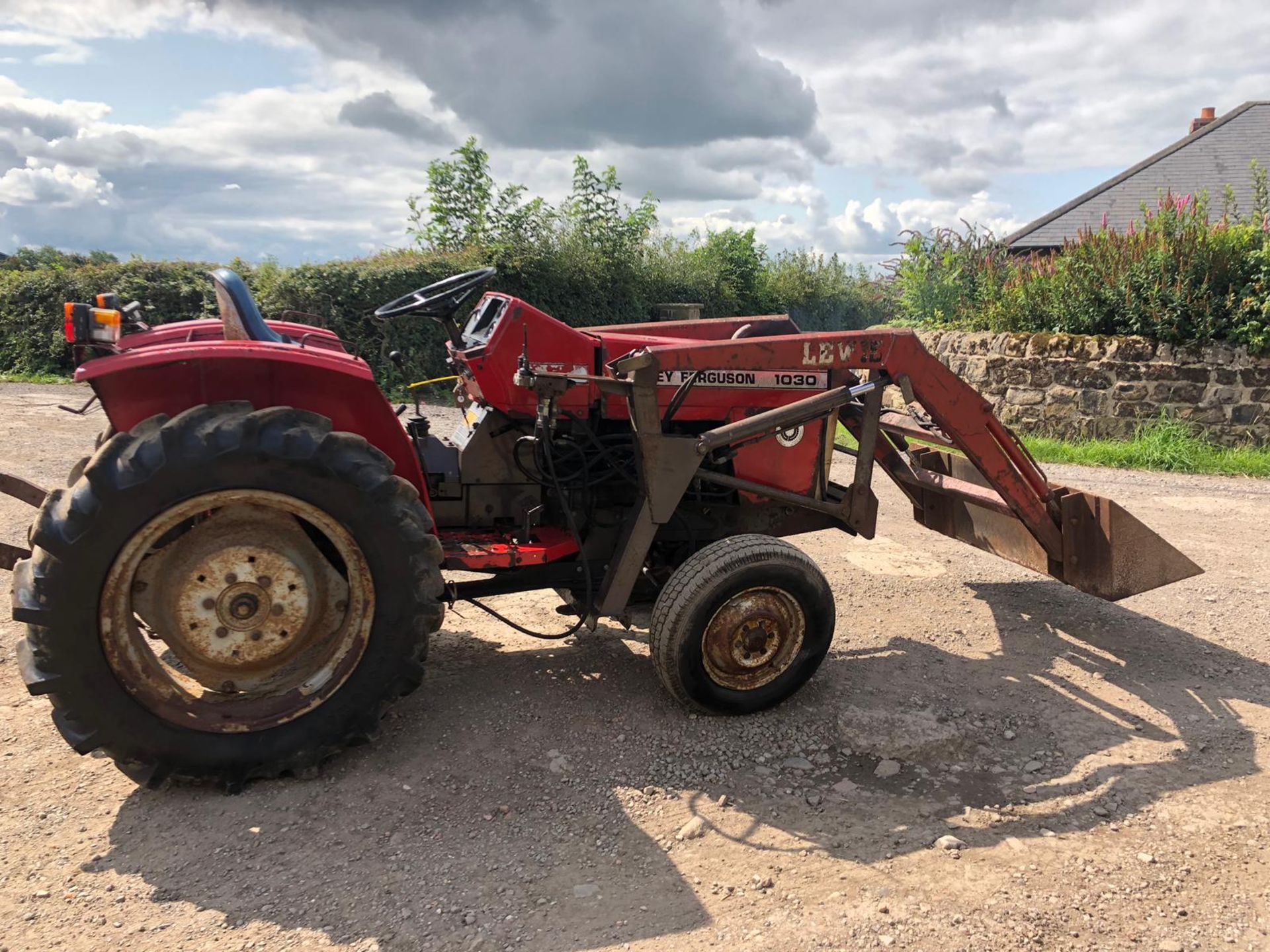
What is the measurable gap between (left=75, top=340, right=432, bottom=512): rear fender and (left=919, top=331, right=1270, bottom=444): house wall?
8986 millimetres

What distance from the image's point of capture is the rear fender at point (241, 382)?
2.95m

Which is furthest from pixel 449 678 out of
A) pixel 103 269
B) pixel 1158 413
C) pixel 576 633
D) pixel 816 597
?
pixel 103 269

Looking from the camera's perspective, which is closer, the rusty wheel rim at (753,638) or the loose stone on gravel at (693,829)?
the loose stone on gravel at (693,829)

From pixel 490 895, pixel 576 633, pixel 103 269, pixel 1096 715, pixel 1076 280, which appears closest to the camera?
pixel 490 895

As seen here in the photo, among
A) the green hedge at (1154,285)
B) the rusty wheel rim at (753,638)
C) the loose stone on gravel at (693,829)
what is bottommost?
the loose stone on gravel at (693,829)

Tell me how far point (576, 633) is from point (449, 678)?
31.1 inches

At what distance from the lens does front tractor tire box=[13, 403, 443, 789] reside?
108 inches

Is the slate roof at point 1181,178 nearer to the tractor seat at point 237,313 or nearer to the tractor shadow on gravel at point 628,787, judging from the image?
the tractor shadow on gravel at point 628,787

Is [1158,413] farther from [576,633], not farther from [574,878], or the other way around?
[574,878]

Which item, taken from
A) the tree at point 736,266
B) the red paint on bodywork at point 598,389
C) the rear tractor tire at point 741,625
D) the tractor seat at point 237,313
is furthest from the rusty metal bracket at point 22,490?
the tree at point 736,266

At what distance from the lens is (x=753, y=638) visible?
3635 millimetres

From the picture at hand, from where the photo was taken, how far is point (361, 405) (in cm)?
328

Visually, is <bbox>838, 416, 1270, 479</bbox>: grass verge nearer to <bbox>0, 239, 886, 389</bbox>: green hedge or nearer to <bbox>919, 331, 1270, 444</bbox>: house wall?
<bbox>919, 331, 1270, 444</bbox>: house wall

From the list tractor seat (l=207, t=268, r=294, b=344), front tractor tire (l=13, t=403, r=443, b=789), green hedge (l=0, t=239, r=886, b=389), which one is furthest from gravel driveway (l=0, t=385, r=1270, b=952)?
green hedge (l=0, t=239, r=886, b=389)
